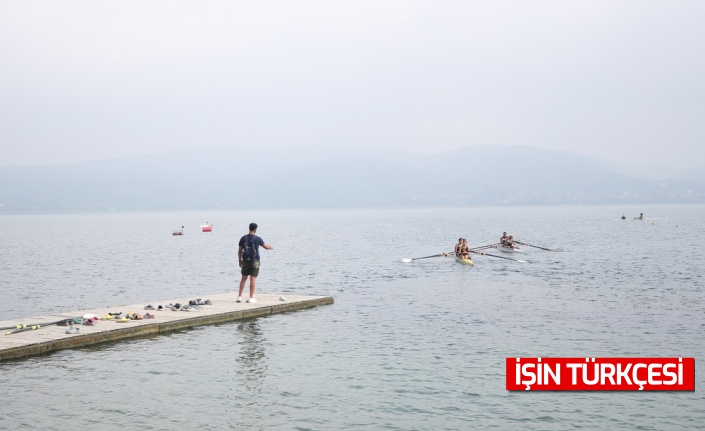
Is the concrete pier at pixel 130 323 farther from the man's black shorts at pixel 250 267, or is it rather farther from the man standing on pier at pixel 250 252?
A: the man standing on pier at pixel 250 252

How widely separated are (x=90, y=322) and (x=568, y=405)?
15.1 m

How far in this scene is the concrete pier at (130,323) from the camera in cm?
2086

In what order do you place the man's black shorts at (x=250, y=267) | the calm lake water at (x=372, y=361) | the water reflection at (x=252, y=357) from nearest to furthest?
the calm lake water at (x=372, y=361)
the water reflection at (x=252, y=357)
the man's black shorts at (x=250, y=267)

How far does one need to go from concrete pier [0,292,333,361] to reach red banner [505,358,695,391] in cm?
1079

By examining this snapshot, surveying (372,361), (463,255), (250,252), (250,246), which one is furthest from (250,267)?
(463,255)

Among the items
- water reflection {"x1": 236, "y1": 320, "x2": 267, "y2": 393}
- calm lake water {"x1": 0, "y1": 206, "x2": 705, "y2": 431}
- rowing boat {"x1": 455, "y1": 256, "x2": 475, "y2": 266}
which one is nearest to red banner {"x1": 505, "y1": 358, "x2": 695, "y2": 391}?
calm lake water {"x1": 0, "y1": 206, "x2": 705, "y2": 431}

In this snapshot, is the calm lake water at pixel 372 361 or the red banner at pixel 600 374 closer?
the calm lake water at pixel 372 361

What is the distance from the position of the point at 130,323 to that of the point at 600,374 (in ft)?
47.3

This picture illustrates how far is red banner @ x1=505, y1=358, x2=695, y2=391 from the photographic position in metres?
18.4

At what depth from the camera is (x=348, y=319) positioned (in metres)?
28.8

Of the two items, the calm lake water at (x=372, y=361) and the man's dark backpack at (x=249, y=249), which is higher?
the man's dark backpack at (x=249, y=249)

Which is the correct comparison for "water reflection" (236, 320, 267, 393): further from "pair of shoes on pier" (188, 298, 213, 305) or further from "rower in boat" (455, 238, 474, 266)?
"rower in boat" (455, 238, 474, 266)

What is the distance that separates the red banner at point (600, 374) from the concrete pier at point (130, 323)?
10791 mm

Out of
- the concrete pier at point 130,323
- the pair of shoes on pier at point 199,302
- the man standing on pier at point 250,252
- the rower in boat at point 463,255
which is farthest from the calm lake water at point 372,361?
the rower in boat at point 463,255
